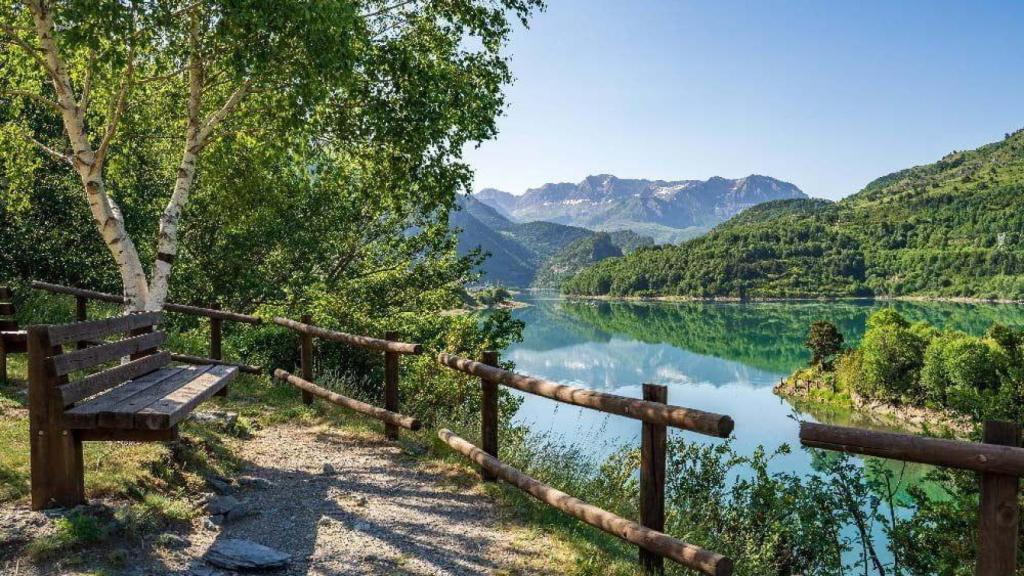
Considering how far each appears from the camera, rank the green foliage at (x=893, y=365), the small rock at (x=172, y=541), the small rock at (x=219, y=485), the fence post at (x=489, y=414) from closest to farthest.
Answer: the small rock at (x=172, y=541)
the small rock at (x=219, y=485)
the fence post at (x=489, y=414)
the green foliage at (x=893, y=365)

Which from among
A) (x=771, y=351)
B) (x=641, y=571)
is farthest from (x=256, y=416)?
(x=771, y=351)

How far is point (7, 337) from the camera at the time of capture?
7809 millimetres

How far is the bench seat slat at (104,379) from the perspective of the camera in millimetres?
4668

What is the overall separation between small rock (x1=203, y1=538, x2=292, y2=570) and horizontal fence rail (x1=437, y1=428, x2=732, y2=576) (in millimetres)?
2087

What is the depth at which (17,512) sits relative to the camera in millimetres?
4664

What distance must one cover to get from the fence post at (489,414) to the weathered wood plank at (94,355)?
320 centimetres

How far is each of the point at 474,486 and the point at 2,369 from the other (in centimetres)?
673

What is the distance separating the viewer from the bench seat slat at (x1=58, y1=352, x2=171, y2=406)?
15.3 ft

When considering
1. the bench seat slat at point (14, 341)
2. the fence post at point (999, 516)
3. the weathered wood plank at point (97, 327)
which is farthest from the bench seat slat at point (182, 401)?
the fence post at point (999, 516)

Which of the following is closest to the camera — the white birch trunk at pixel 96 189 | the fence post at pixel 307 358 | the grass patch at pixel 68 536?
the grass patch at pixel 68 536

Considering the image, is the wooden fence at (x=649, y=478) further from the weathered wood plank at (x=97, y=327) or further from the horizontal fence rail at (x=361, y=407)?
the weathered wood plank at (x=97, y=327)

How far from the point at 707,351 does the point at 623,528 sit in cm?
12472

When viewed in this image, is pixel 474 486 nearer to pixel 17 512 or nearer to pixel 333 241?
pixel 17 512

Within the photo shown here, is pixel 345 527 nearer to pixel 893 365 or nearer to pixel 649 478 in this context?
pixel 649 478
